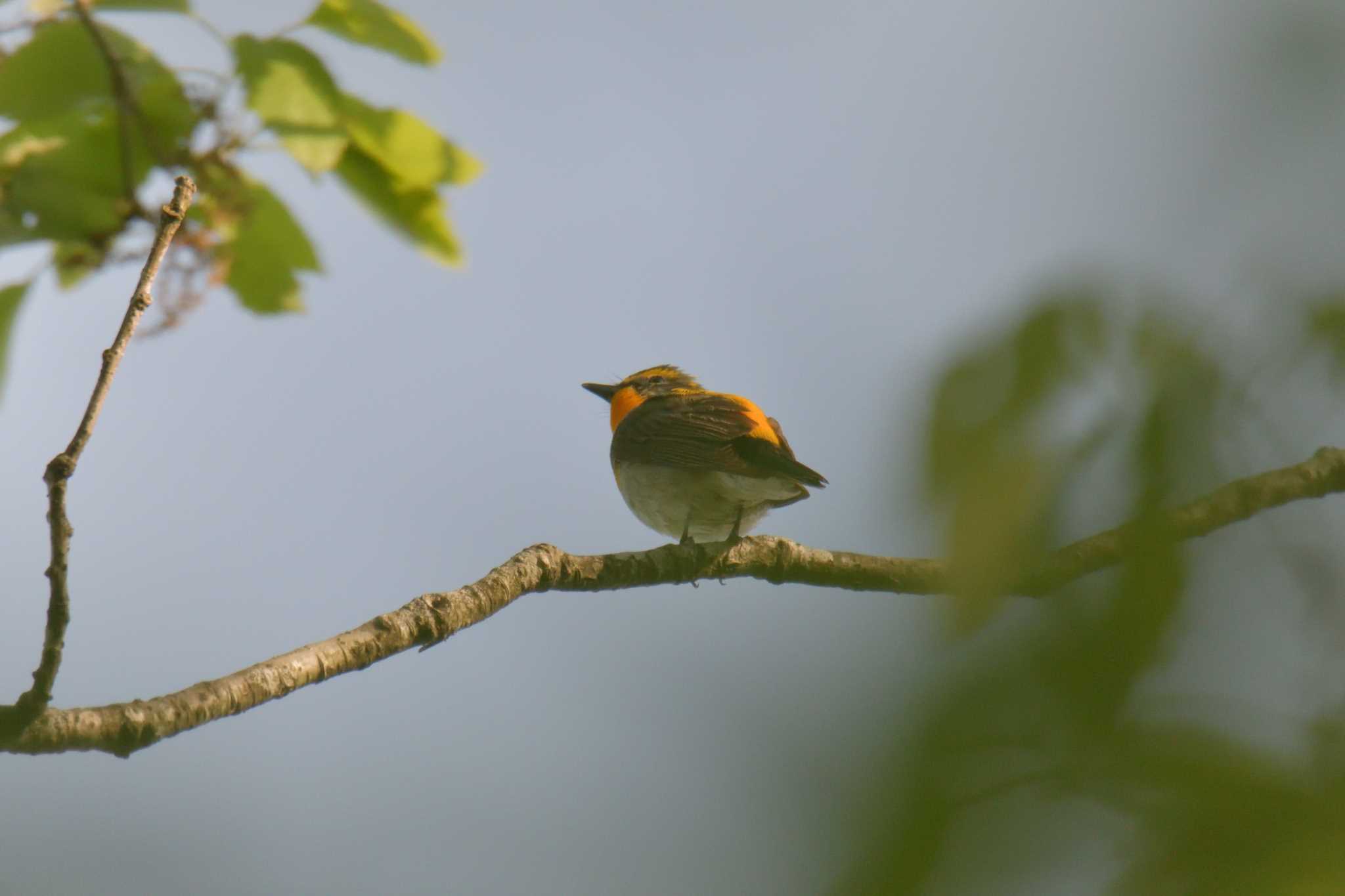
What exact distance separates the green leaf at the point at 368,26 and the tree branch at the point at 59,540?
0.60 meters

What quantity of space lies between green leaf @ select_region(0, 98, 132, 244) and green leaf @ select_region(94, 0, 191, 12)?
9.5 inches

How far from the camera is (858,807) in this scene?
0.48 m

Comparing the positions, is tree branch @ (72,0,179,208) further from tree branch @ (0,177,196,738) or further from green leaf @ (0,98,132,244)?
tree branch @ (0,177,196,738)

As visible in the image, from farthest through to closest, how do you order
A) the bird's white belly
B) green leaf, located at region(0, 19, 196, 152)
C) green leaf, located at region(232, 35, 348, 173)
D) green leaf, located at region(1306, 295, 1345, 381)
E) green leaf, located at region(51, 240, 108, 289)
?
the bird's white belly, green leaf, located at region(51, 240, 108, 289), green leaf, located at region(0, 19, 196, 152), green leaf, located at region(232, 35, 348, 173), green leaf, located at region(1306, 295, 1345, 381)

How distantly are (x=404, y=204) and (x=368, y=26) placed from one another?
378 mm

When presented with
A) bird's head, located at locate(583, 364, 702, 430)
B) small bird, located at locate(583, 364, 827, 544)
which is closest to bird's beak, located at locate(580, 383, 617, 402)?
bird's head, located at locate(583, 364, 702, 430)

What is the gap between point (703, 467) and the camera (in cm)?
505

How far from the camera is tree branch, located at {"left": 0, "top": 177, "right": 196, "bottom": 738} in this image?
5.65 ft

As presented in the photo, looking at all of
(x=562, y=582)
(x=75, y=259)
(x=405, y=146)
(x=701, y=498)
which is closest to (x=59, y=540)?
(x=75, y=259)

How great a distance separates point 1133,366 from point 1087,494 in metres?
0.10

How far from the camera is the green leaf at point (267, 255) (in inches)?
93.3

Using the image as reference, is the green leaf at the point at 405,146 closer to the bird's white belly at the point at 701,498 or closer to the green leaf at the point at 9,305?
the green leaf at the point at 9,305

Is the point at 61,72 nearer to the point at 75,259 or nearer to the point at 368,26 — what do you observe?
the point at 75,259

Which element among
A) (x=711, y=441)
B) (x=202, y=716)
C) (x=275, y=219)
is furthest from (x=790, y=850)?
(x=711, y=441)
